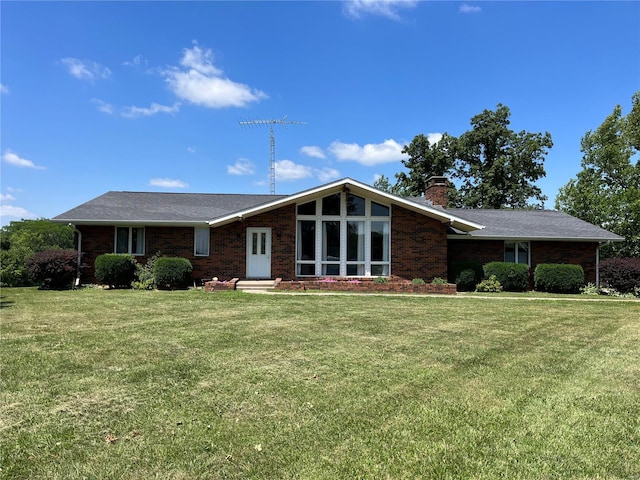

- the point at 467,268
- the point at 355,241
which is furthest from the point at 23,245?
the point at 467,268

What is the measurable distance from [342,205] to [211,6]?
8262 mm

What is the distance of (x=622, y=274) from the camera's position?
1708cm

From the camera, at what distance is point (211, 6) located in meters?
12.9

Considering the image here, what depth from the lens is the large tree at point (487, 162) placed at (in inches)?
1460

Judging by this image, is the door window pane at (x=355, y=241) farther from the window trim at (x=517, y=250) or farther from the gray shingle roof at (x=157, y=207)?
the window trim at (x=517, y=250)

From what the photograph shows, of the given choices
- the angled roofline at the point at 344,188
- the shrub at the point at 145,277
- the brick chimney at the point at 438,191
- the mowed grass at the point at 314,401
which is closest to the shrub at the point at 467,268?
the angled roofline at the point at 344,188

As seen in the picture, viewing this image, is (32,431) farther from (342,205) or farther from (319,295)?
(342,205)

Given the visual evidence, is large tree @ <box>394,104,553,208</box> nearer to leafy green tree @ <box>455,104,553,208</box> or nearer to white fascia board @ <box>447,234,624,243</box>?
leafy green tree @ <box>455,104,553,208</box>

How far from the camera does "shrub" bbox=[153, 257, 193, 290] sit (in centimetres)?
1537

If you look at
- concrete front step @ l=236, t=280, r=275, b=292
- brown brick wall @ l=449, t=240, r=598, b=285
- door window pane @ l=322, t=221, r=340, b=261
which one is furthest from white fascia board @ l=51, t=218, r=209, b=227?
brown brick wall @ l=449, t=240, r=598, b=285

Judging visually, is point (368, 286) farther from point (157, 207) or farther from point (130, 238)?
point (157, 207)

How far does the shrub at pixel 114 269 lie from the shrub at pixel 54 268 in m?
0.90

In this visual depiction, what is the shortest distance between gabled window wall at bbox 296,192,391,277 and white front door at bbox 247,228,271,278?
1.26m

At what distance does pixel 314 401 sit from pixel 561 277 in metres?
16.0
